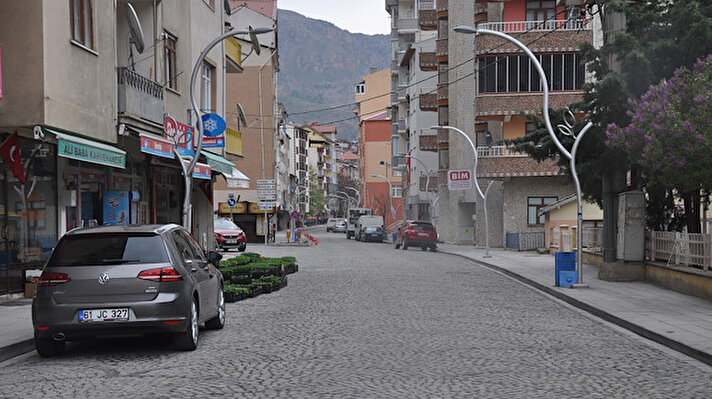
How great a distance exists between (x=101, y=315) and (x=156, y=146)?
453 inches

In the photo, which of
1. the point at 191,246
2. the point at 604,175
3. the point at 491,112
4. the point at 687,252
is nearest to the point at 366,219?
the point at 491,112

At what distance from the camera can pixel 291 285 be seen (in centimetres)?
2108

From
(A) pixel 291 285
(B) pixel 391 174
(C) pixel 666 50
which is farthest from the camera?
(B) pixel 391 174

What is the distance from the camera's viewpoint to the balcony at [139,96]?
1964 cm

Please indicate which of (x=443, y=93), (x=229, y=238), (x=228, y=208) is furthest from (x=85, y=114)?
(x=228, y=208)

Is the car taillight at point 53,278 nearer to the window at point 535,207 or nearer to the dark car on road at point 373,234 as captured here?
the window at point 535,207

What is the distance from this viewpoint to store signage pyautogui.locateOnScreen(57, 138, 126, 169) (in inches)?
604

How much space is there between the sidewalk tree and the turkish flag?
504 inches

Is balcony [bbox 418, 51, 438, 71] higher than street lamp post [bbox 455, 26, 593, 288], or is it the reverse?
balcony [bbox 418, 51, 438, 71]

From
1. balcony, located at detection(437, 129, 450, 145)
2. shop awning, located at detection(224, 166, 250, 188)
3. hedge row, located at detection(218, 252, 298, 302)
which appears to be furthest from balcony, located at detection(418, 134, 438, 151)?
hedge row, located at detection(218, 252, 298, 302)

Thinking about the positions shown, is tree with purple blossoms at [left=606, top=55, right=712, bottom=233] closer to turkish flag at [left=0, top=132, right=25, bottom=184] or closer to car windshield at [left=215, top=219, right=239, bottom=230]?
turkish flag at [left=0, top=132, right=25, bottom=184]

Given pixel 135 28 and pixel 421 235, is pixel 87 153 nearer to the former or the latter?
pixel 135 28

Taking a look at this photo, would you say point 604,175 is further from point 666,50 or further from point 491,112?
point 491,112

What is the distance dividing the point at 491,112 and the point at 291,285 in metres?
26.1
